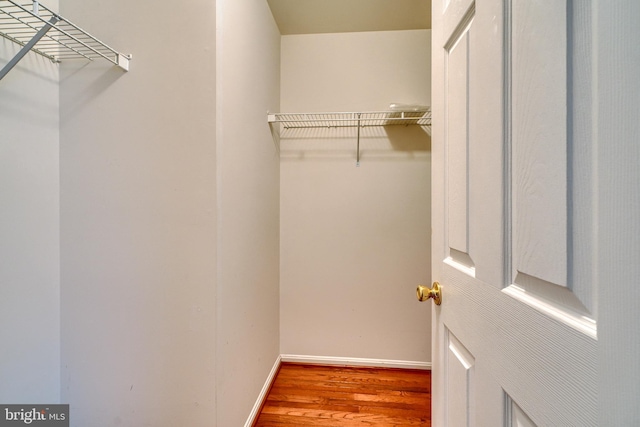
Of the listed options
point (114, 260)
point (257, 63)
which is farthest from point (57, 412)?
point (257, 63)

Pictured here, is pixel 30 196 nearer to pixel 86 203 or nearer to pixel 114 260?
pixel 86 203

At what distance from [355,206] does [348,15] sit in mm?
1339

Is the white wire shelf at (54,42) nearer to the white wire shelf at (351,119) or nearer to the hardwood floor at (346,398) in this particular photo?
the white wire shelf at (351,119)

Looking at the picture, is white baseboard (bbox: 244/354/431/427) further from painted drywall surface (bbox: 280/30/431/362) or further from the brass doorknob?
the brass doorknob

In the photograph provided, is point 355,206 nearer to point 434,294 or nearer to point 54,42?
point 434,294

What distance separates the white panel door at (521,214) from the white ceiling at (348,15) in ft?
4.28

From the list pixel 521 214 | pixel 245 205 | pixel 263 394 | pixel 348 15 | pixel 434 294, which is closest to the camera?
pixel 521 214

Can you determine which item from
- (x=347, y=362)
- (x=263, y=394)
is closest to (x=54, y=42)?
(x=263, y=394)

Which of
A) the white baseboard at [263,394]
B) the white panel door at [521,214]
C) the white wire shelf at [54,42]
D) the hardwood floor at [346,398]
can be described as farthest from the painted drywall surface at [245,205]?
the white panel door at [521,214]

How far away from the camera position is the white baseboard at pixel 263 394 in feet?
4.52

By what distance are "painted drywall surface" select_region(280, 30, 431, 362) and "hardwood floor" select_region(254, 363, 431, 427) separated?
140 millimetres

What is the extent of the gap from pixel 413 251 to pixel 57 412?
207 cm

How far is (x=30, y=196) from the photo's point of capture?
103 centimetres

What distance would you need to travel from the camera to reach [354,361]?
194 centimetres
